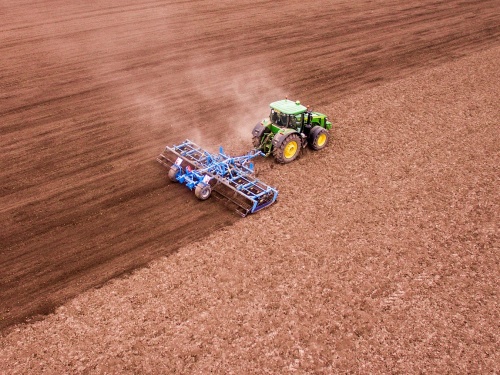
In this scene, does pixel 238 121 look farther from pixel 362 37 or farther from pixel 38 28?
pixel 38 28

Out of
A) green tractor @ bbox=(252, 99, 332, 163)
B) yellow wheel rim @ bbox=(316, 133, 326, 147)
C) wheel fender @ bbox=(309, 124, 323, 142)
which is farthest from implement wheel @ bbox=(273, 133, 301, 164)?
yellow wheel rim @ bbox=(316, 133, 326, 147)

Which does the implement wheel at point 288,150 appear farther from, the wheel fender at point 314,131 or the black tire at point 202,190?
the black tire at point 202,190

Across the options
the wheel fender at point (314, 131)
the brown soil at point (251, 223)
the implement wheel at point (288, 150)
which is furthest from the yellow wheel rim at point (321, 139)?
the implement wheel at point (288, 150)

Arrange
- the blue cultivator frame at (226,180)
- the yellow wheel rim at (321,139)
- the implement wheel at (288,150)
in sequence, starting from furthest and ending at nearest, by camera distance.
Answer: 1. the yellow wheel rim at (321,139)
2. the implement wheel at (288,150)
3. the blue cultivator frame at (226,180)

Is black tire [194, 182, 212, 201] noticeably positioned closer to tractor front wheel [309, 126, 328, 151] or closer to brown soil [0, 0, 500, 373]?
brown soil [0, 0, 500, 373]

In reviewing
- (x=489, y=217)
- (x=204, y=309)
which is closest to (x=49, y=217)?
(x=204, y=309)

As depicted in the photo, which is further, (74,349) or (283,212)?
(283,212)

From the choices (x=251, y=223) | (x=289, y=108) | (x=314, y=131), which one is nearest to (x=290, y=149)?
(x=314, y=131)
